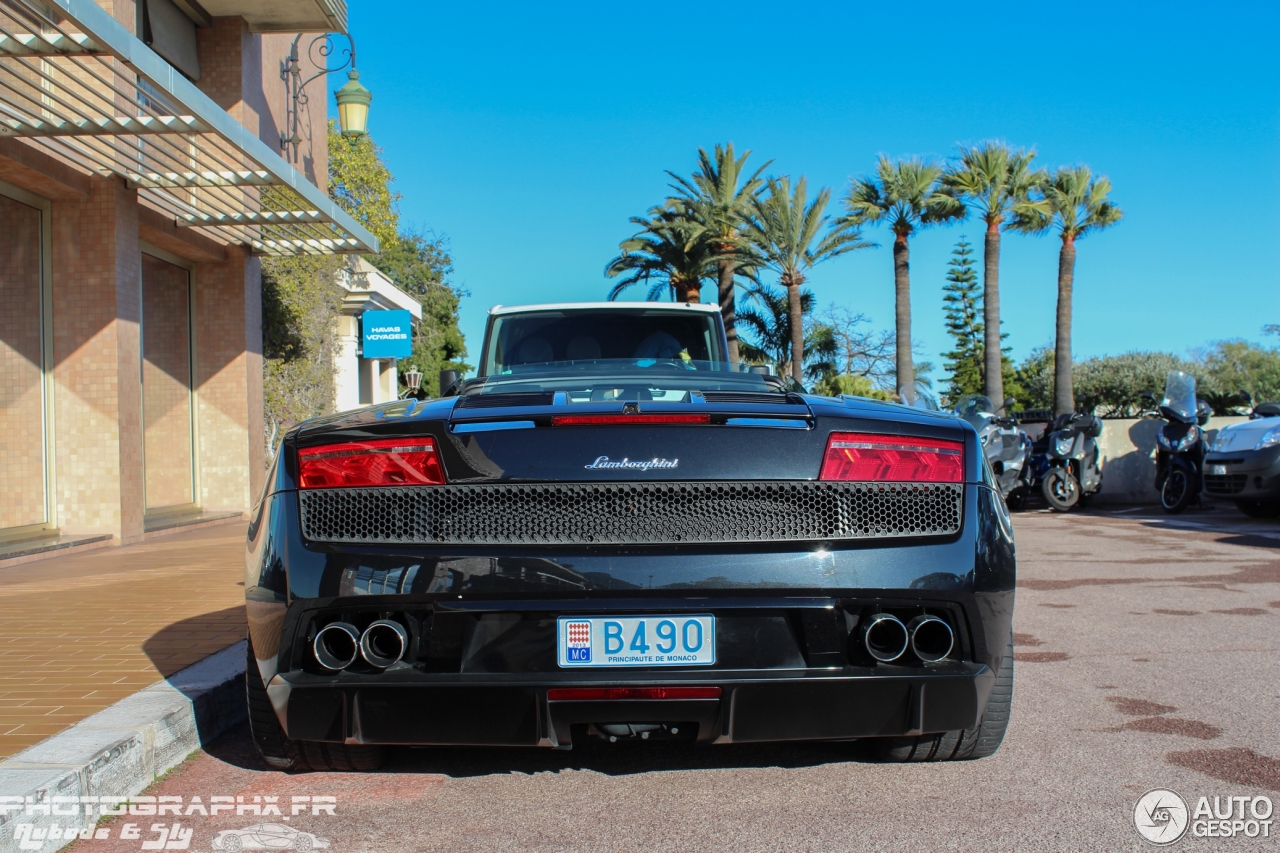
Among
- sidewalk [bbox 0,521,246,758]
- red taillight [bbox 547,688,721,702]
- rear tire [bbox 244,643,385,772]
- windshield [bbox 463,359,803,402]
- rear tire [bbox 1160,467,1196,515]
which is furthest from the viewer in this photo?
rear tire [bbox 1160,467,1196,515]

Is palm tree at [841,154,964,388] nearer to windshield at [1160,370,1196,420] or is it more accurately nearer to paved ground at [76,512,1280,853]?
windshield at [1160,370,1196,420]

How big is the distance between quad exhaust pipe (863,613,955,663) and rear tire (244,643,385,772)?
1484 mm

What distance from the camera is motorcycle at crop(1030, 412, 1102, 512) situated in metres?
15.2

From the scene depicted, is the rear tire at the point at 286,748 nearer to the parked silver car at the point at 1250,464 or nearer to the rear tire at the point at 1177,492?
the parked silver car at the point at 1250,464

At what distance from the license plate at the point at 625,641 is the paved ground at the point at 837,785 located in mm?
498

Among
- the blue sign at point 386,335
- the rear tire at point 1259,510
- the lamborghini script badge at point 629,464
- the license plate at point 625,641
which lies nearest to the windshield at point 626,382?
the lamborghini script badge at point 629,464

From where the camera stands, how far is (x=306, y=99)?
1617 cm

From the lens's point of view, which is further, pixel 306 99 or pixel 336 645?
pixel 306 99

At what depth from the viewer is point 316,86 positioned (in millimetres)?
16875

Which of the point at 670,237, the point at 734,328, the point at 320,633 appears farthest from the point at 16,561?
the point at 734,328

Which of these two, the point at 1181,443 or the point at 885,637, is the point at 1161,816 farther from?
the point at 1181,443

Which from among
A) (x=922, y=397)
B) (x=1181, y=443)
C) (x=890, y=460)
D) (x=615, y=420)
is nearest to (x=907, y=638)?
(x=890, y=460)

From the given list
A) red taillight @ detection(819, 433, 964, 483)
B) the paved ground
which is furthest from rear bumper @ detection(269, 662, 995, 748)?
red taillight @ detection(819, 433, 964, 483)

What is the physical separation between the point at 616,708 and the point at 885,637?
71cm
